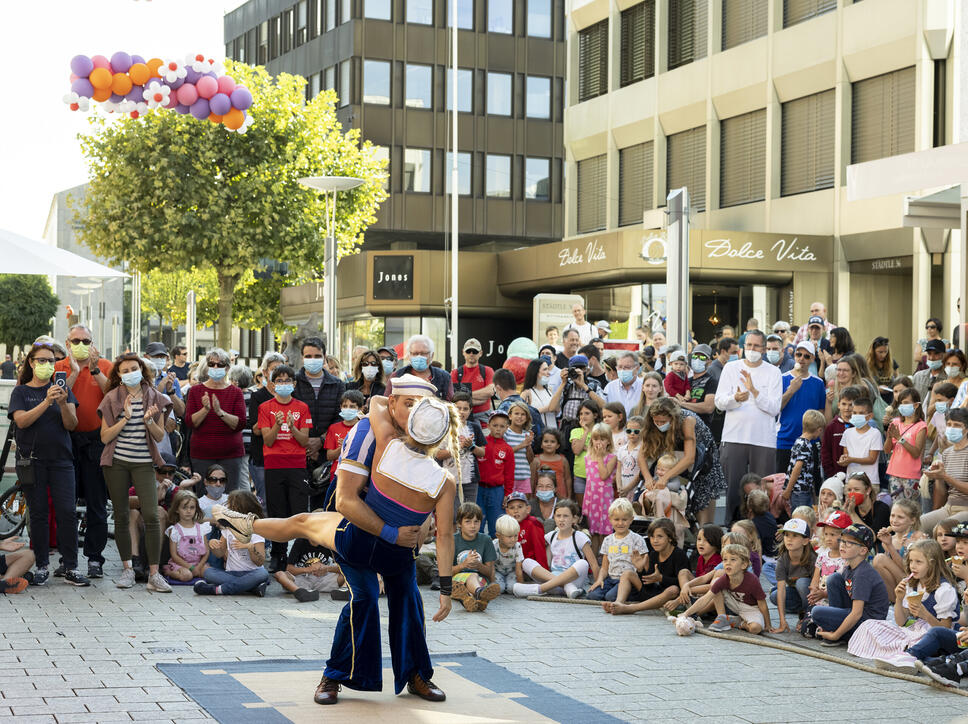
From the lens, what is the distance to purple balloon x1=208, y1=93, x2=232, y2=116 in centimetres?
1691

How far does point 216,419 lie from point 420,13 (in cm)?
4062

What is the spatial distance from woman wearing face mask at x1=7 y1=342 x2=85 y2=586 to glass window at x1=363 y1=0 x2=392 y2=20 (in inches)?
1624

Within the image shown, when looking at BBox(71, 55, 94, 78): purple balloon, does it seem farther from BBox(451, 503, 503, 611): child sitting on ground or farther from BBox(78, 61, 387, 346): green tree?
BBox(78, 61, 387, 346): green tree

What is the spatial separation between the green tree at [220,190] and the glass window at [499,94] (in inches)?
495

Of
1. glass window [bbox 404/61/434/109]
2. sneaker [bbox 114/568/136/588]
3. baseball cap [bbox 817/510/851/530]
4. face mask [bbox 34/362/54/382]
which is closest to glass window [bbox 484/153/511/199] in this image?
glass window [bbox 404/61/434/109]

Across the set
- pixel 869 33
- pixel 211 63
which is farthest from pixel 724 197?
pixel 211 63

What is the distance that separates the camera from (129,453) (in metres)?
11.7

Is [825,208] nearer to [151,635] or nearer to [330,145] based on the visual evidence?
[330,145]

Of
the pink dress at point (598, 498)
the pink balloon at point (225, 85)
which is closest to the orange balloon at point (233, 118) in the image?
the pink balloon at point (225, 85)

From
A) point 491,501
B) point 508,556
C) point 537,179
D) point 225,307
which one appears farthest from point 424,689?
point 537,179

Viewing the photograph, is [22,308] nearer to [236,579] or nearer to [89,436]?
[89,436]

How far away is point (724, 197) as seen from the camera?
3266 cm

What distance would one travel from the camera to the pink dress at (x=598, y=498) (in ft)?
41.7

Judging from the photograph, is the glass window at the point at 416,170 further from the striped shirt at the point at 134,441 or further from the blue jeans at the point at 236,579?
the blue jeans at the point at 236,579
